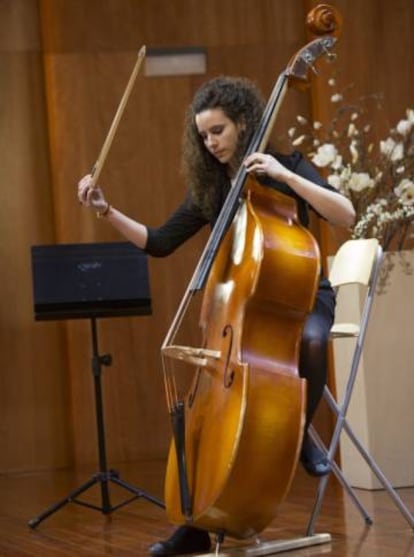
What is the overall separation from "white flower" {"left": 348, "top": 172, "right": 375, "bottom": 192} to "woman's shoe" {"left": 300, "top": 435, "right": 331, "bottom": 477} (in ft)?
4.84

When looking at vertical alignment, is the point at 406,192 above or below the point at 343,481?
above

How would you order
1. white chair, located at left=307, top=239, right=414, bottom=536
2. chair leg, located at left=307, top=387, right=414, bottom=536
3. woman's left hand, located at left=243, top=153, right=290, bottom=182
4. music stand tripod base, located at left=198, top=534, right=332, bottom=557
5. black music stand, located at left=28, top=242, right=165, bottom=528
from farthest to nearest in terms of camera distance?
black music stand, located at left=28, top=242, right=165, bottom=528 → white chair, located at left=307, top=239, right=414, bottom=536 → chair leg, located at left=307, top=387, right=414, bottom=536 → music stand tripod base, located at left=198, top=534, right=332, bottom=557 → woman's left hand, located at left=243, top=153, right=290, bottom=182

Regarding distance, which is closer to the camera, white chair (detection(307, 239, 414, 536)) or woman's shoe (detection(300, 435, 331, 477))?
woman's shoe (detection(300, 435, 331, 477))

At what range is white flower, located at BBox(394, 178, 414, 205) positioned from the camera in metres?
4.50

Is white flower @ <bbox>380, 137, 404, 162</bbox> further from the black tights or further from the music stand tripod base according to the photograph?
the music stand tripod base

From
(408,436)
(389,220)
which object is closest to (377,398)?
(408,436)

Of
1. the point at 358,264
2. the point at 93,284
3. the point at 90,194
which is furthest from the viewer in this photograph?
the point at 93,284

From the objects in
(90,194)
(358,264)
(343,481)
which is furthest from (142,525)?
(90,194)

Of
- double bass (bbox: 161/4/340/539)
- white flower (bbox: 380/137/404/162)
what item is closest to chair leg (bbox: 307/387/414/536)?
double bass (bbox: 161/4/340/539)

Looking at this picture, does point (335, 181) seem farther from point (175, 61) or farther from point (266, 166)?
point (175, 61)

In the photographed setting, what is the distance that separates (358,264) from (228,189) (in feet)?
1.79

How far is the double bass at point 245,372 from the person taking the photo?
9.47ft

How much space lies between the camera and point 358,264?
12.4 feet

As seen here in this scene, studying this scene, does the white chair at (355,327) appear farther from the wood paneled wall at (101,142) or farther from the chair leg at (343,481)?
the wood paneled wall at (101,142)
